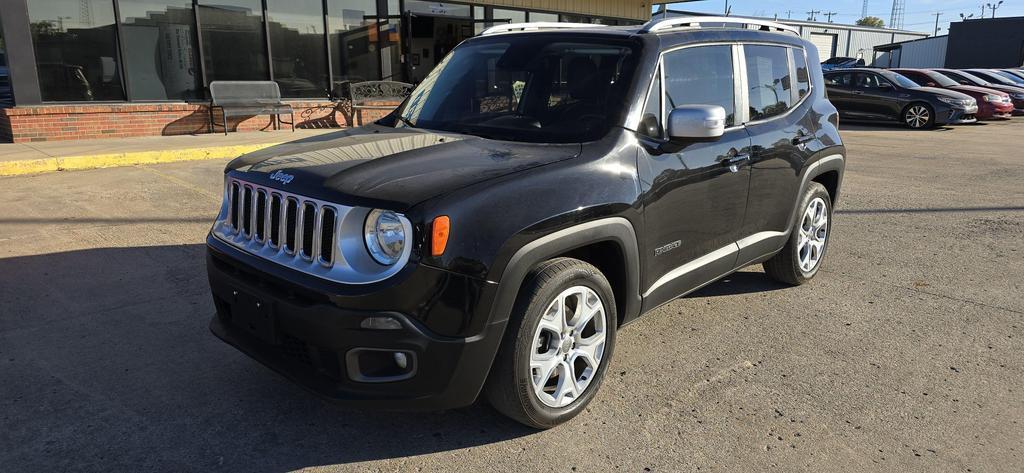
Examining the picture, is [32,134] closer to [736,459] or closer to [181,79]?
[181,79]

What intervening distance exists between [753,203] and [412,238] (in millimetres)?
2467

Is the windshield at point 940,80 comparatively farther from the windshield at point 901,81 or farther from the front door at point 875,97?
the front door at point 875,97

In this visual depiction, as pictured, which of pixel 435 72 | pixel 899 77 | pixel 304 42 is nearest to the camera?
pixel 435 72

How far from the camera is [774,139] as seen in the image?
175 inches

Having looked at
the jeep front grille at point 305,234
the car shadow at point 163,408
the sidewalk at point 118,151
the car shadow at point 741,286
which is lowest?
the car shadow at point 741,286

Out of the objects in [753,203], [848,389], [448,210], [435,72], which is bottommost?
[848,389]

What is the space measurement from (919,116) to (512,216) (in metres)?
18.5

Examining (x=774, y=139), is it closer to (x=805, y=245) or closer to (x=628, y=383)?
(x=805, y=245)

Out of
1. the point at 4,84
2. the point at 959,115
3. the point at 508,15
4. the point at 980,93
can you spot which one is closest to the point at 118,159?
the point at 4,84

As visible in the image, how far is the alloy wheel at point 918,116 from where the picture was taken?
1784cm

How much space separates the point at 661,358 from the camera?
156 inches

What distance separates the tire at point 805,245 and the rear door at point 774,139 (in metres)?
0.22

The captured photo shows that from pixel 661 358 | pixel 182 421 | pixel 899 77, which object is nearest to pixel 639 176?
pixel 661 358

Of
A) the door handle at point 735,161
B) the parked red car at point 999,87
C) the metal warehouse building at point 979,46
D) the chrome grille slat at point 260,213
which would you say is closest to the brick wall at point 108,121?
the chrome grille slat at point 260,213
